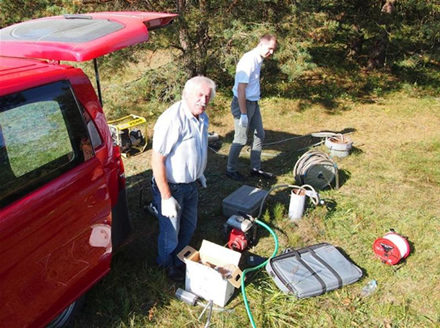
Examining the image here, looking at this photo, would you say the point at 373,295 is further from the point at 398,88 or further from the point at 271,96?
the point at 398,88

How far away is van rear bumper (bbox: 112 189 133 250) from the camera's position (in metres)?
2.85

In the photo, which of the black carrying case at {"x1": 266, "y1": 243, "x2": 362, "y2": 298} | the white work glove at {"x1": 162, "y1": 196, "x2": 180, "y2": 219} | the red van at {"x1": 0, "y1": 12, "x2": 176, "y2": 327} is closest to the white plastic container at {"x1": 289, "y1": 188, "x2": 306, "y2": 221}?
the black carrying case at {"x1": 266, "y1": 243, "x2": 362, "y2": 298}

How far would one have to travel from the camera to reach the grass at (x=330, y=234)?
293cm

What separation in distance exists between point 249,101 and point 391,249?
7.32 ft

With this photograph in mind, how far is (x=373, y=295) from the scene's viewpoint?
10.4 feet

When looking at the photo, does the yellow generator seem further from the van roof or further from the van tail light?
the van tail light

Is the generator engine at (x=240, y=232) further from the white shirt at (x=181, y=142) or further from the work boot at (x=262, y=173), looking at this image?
the work boot at (x=262, y=173)

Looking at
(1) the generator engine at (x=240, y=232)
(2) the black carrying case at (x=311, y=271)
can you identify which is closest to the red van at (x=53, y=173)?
(1) the generator engine at (x=240, y=232)

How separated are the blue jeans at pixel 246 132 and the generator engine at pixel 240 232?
1270mm

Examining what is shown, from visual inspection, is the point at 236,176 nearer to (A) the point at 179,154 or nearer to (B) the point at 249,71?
(B) the point at 249,71

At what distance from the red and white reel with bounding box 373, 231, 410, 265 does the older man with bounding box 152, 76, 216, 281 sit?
6.05ft

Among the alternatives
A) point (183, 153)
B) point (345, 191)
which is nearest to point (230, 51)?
point (345, 191)

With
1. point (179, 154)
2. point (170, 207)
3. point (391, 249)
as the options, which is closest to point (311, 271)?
point (391, 249)

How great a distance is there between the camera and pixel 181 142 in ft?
8.75
